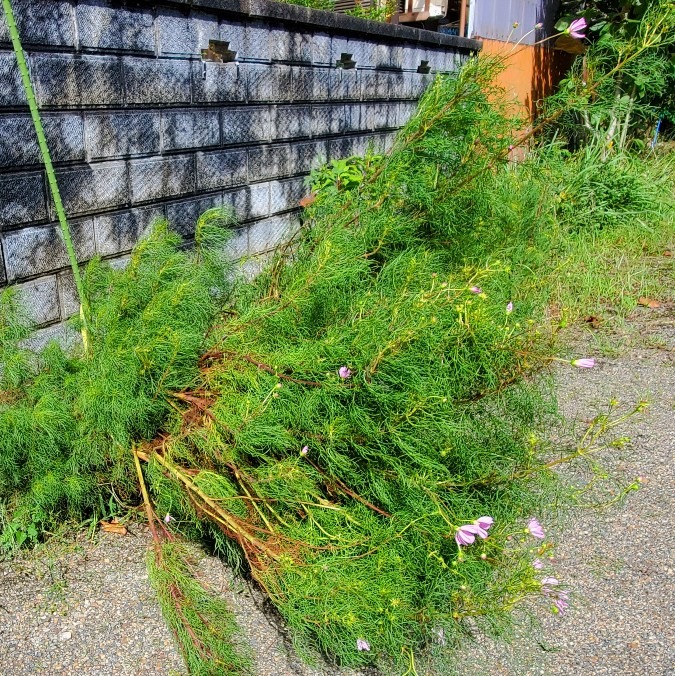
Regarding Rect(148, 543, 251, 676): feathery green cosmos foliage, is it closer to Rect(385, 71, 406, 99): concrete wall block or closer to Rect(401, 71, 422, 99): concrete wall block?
Rect(385, 71, 406, 99): concrete wall block

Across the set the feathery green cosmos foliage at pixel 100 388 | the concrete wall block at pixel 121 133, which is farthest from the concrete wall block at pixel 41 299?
the concrete wall block at pixel 121 133

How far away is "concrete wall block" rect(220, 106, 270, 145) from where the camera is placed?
13.6ft

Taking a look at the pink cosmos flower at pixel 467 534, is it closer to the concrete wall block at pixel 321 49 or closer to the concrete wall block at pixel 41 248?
the concrete wall block at pixel 41 248

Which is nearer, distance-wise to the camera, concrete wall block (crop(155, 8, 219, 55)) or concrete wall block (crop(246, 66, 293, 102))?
concrete wall block (crop(155, 8, 219, 55))

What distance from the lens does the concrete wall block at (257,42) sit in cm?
416

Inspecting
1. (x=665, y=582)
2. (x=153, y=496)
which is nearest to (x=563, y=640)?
(x=665, y=582)

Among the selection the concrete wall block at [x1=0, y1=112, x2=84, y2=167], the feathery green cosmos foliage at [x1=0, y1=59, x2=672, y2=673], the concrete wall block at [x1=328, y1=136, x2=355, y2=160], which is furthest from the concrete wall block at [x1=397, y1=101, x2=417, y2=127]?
the concrete wall block at [x1=0, y1=112, x2=84, y2=167]

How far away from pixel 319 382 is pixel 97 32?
6.70 ft

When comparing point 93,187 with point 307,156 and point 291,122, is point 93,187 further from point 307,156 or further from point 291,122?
point 307,156

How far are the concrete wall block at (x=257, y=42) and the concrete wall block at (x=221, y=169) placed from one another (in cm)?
55

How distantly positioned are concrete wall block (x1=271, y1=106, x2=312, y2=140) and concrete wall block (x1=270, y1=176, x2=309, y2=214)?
0.29 metres

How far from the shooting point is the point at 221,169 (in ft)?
13.6

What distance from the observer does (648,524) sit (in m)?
2.86

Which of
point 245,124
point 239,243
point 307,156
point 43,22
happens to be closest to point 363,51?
point 307,156
